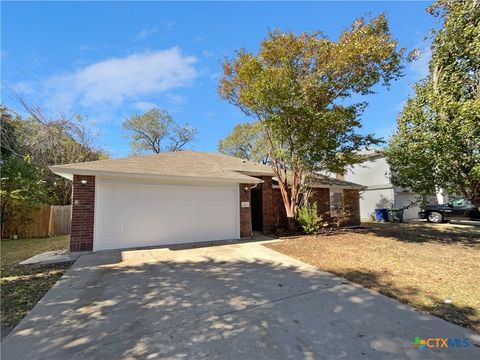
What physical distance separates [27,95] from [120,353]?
16702mm

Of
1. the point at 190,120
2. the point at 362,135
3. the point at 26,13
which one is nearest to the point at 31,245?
the point at 26,13

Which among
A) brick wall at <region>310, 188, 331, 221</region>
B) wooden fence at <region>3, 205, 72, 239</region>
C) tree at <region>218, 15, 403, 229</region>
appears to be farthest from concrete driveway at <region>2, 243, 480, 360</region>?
brick wall at <region>310, 188, 331, 221</region>

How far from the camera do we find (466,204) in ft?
52.4

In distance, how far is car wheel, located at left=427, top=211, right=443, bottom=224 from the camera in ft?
55.3

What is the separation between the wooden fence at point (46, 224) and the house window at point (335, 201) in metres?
13.8

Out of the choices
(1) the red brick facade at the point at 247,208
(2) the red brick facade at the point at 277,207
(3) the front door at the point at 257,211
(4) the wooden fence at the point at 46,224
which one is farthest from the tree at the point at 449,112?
(4) the wooden fence at the point at 46,224

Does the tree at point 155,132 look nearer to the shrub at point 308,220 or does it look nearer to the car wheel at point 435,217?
the shrub at point 308,220

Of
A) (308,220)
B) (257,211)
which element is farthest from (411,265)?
(257,211)

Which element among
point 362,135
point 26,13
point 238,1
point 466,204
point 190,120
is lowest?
point 466,204

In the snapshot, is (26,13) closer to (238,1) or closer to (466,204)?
(238,1)

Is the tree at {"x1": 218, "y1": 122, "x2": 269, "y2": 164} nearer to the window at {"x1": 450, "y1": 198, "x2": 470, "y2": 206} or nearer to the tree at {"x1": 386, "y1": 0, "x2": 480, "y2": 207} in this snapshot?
the window at {"x1": 450, "y1": 198, "x2": 470, "y2": 206}

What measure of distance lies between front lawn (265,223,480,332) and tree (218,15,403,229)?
11.4 ft

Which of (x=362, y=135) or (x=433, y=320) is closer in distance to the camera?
(x=433, y=320)

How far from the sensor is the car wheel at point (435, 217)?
16.8m
